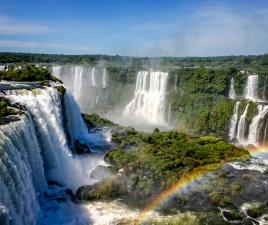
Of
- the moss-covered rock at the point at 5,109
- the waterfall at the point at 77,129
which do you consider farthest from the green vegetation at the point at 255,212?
the waterfall at the point at 77,129

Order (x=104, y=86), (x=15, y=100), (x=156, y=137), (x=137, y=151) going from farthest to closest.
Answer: (x=104, y=86)
(x=156, y=137)
(x=137, y=151)
(x=15, y=100)

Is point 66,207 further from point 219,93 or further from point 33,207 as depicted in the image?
point 219,93

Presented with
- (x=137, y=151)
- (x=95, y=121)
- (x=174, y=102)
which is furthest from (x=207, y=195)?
(x=174, y=102)

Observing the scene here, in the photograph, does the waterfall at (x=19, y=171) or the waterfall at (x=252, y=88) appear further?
the waterfall at (x=252, y=88)

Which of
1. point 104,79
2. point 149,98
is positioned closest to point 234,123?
point 149,98

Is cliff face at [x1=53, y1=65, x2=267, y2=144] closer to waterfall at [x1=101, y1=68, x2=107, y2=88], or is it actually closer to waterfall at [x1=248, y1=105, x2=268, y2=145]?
waterfall at [x1=101, y1=68, x2=107, y2=88]

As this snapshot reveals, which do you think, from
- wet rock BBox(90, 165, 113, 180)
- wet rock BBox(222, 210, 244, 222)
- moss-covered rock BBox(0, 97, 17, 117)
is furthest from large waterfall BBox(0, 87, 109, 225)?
wet rock BBox(222, 210, 244, 222)

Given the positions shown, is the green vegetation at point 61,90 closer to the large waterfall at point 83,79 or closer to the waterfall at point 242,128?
the waterfall at point 242,128
